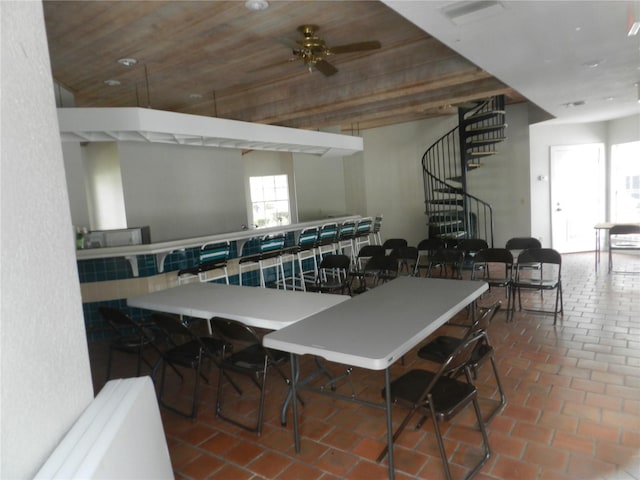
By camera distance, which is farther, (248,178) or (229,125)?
(248,178)

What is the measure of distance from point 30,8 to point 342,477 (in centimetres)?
230

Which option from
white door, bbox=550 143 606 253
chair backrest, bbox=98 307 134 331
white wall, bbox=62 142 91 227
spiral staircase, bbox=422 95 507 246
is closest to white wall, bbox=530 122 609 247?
white door, bbox=550 143 606 253

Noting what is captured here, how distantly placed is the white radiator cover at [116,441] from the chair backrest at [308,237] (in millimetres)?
4374

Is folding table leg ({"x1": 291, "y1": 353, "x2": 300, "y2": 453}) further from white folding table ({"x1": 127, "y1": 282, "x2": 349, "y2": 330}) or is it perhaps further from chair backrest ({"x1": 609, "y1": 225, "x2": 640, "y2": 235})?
chair backrest ({"x1": 609, "y1": 225, "x2": 640, "y2": 235})

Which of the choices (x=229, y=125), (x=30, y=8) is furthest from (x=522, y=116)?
(x=30, y=8)

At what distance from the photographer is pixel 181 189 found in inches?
276

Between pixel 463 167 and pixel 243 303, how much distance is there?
5340 mm

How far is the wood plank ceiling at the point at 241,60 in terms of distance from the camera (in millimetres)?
3559

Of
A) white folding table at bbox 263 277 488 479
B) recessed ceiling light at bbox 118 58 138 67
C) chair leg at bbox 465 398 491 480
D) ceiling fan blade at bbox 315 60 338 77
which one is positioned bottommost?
chair leg at bbox 465 398 491 480

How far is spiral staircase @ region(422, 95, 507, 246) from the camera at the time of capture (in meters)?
6.92

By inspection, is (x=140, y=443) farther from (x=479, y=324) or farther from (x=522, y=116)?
(x=522, y=116)

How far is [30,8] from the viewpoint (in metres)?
1.08

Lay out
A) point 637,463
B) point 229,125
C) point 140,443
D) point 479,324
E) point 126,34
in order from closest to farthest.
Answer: point 140,443, point 637,463, point 479,324, point 126,34, point 229,125

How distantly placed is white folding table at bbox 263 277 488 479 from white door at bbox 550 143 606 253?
643 cm
